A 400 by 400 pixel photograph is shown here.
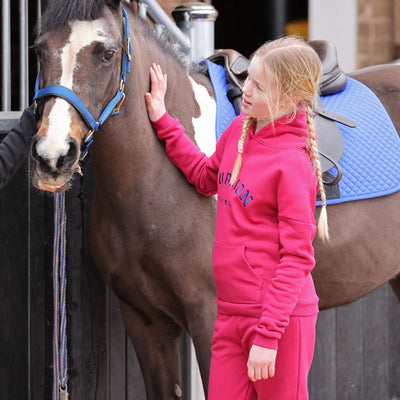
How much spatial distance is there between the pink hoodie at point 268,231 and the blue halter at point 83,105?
1.25ft

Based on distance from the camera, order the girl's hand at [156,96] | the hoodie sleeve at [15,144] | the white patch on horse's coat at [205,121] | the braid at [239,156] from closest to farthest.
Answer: the braid at [239,156] < the hoodie sleeve at [15,144] < the girl's hand at [156,96] < the white patch on horse's coat at [205,121]

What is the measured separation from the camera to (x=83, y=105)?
6.61 feet

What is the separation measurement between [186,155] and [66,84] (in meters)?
0.47

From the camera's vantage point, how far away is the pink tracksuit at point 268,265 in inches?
69.7

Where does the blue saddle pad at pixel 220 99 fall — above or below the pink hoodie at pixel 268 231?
above

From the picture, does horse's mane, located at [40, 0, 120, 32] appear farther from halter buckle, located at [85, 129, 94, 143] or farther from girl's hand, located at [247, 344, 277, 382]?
girl's hand, located at [247, 344, 277, 382]

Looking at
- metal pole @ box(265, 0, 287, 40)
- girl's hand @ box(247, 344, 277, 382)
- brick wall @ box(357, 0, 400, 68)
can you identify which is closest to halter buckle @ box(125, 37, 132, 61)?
girl's hand @ box(247, 344, 277, 382)

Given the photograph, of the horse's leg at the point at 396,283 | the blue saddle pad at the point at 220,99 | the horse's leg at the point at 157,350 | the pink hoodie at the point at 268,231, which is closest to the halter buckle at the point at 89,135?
the pink hoodie at the point at 268,231

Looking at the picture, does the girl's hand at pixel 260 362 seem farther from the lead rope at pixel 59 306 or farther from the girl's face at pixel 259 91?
the lead rope at pixel 59 306

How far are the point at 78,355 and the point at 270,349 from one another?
4.49 feet

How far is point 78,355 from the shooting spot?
9.61 ft

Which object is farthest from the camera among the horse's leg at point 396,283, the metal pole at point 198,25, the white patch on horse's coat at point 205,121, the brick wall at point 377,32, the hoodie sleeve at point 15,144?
the brick wall at point 377,32

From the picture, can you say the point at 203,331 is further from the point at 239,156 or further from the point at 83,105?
the point at 83,105

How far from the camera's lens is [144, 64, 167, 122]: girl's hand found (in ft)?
7.59
